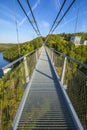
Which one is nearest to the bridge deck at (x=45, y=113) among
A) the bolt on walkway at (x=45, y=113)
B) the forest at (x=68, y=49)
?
the bolt on walkway at (x=45, y=113)

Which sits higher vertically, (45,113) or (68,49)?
(45,113)

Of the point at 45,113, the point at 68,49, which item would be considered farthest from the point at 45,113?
the point at 68,49

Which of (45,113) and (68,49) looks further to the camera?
(68,49)

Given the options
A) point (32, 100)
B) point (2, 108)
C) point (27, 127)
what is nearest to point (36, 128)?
point (27, 127)

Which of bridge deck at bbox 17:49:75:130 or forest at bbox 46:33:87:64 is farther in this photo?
forest at bbox 46:33:87:64

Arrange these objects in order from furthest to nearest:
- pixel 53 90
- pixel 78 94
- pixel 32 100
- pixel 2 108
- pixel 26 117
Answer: pixel 53 90, pixel 32 100, pixel 78 94, pixel 26 117, pixel 2 108

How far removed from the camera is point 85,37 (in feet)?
224

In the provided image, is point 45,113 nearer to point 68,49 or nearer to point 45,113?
point 45,113

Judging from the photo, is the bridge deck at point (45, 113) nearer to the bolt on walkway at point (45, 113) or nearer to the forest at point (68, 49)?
the bolt on walkway at point (45, 113)

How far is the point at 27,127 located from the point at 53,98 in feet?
3.29

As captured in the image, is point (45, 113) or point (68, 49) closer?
point (45, 113)

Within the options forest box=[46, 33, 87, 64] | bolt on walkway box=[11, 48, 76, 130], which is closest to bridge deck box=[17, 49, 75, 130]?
bolt on walkway box=[11, 48, 76, 130]

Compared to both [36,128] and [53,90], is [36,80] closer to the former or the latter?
[53,90]

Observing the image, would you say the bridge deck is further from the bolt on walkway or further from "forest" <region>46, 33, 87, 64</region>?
"forest" <region>46, 33, 87, 64</region>
